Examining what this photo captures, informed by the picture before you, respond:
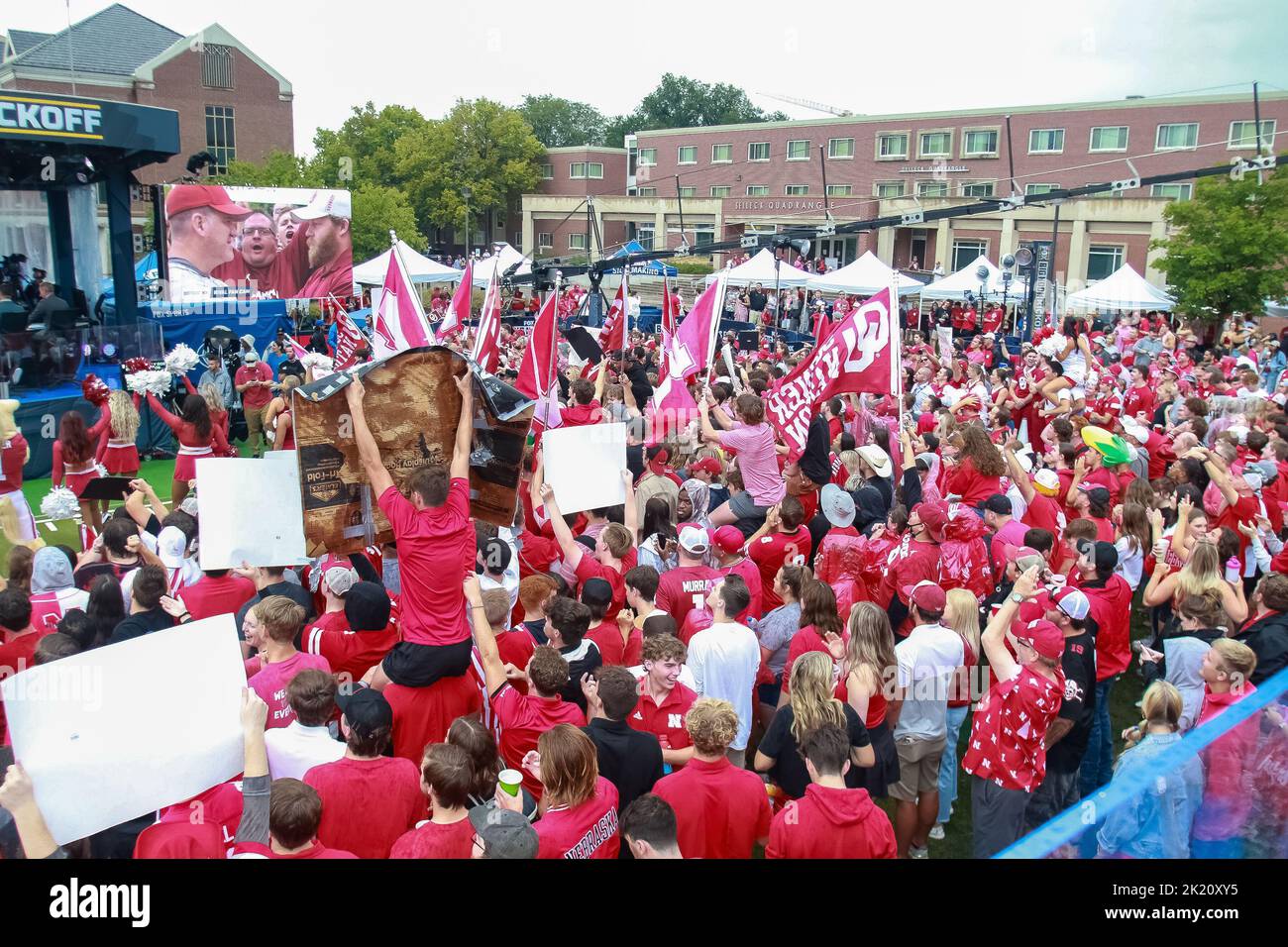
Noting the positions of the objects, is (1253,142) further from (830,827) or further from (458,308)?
(830,827)

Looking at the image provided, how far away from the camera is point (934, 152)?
52.8m

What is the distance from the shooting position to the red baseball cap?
26094mm

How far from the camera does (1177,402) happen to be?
11945mm

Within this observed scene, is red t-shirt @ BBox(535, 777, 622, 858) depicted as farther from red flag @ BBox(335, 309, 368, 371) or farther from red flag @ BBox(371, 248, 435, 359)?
red flag @ BBox(335, 309, 368, 371)

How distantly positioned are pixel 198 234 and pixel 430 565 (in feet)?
84.7

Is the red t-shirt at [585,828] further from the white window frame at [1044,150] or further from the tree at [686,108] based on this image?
the tree at [686,108]

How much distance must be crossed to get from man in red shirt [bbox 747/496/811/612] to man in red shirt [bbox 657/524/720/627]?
0.81m

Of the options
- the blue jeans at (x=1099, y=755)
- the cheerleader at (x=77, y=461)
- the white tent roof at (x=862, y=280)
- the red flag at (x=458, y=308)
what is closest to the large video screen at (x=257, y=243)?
the white tent roof at (x=862, y=280)

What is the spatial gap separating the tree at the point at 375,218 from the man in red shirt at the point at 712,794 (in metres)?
43.1

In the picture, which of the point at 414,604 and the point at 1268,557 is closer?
the point at 414,604

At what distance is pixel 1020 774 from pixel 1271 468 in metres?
5.08

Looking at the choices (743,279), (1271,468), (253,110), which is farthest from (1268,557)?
(253,110)

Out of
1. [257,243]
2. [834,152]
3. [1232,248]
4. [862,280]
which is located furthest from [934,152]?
[257,243]

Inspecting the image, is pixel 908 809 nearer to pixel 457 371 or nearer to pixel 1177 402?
pixel 457 371
